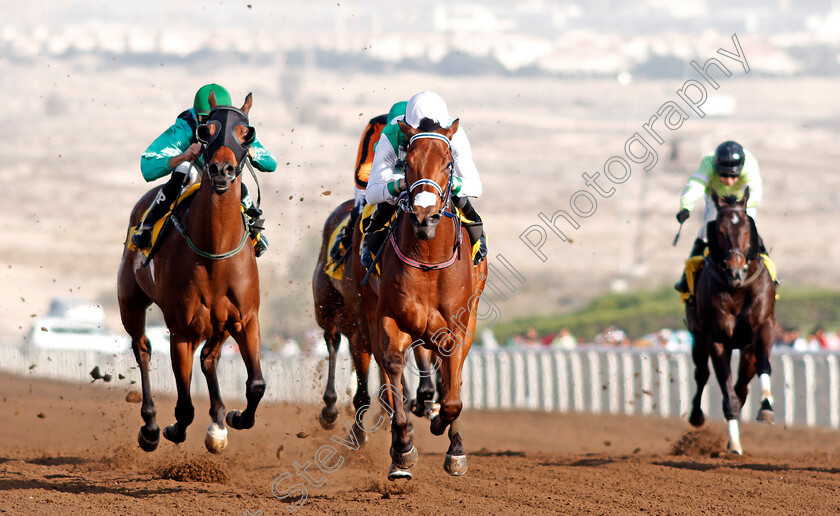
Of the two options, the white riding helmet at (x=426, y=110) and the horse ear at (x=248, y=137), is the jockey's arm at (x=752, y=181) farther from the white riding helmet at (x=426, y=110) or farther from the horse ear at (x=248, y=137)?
the horse ear at (x=248, y=137)

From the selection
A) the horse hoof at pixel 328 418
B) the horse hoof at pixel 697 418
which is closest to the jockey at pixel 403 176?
the horse hoof at pixel 328 418

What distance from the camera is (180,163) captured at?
8.21 meters

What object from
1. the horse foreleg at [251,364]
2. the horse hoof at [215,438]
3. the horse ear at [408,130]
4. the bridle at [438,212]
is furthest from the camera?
the horse hoof at [215,438]

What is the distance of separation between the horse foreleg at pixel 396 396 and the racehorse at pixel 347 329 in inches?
50.5

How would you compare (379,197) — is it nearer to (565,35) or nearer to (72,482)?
(72,482)

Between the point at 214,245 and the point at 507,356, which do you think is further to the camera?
the point at 507,356

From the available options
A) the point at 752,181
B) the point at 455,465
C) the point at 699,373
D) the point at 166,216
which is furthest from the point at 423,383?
the point at 752,181

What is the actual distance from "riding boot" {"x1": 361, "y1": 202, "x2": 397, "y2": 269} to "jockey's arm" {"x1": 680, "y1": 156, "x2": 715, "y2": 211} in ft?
13.1

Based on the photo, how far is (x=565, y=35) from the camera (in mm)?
101125

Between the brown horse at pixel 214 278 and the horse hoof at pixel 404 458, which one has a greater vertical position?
the brown horse at pixel 214 278

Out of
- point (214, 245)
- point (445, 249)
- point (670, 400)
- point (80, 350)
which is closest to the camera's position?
point (445, 249)

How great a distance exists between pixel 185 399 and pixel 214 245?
129 cm

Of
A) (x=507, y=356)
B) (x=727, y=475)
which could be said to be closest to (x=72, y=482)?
(x=727, y=475)

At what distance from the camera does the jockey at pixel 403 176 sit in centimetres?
734
